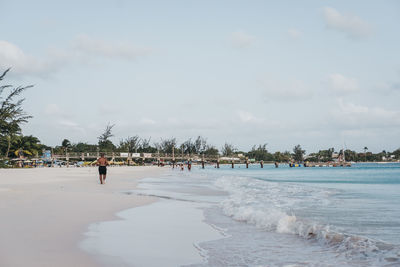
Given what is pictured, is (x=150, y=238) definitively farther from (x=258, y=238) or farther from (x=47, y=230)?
(x=258, y=238)

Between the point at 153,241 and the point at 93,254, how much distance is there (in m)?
1.07

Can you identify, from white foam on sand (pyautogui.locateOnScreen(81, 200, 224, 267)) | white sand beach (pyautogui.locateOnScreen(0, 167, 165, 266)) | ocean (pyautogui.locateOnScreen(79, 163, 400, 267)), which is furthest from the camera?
ocean (pyautogui.locateOnScreen(79, 163, 400, 267))

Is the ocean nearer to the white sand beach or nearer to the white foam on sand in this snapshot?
the white foam on sand

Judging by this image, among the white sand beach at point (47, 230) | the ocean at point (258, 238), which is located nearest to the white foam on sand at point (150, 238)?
the ocean at point (258, 238)

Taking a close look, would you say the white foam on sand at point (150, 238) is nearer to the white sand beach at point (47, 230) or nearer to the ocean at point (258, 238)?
the ocean at point (258, 238)

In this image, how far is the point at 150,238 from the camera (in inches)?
207

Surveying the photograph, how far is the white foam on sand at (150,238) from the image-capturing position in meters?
4.16

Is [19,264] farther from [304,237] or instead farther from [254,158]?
[254,158]

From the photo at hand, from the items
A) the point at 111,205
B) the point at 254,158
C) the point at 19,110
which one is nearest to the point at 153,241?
the point at 111,205

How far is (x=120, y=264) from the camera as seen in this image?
12.5ft

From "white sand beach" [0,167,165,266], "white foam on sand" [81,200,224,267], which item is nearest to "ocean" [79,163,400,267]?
"white foam on sand" [81,200,224,267]

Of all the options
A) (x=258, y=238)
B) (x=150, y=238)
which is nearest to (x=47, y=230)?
(x=150, y=238)

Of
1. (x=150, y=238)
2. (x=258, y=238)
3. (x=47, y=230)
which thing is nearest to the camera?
(x=150, y=238)

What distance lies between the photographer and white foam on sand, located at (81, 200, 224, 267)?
4.16 m
